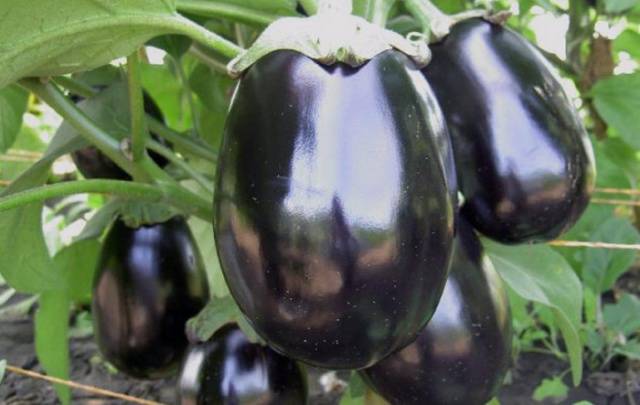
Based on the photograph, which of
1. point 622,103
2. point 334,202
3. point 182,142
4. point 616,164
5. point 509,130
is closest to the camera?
point 334,202

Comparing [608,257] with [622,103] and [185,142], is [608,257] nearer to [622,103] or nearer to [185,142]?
[622,103]

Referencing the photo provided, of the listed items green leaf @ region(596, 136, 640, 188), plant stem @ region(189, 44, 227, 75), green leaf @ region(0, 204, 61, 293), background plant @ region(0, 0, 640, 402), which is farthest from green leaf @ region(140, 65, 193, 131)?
green leaf @ region(596, 136, 640, 188)

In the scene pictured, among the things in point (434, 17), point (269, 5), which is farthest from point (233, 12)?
point (434, 17)

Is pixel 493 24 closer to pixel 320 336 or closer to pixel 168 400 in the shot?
pixel 320 336

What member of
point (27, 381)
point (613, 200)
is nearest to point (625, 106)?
point (613, 200)

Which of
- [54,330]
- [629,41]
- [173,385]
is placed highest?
[629,41]

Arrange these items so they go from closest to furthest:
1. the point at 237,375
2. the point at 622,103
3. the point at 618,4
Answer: the point at 237,375, the point at 618,4, the point at 622,103

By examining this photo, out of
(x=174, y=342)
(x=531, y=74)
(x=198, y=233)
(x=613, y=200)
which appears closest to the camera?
(x=531, y=74)
